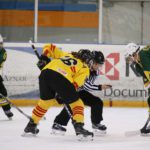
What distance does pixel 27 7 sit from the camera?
8570 mm

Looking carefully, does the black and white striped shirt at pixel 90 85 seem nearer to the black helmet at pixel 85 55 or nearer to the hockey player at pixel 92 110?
the hockey player at pixel 92 110

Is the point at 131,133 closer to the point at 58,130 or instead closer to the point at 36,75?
the point at 58,130

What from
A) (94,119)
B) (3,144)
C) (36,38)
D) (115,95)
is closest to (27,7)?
(36,38)

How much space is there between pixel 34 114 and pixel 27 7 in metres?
4.54

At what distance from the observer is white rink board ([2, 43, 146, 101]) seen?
7.94 metres

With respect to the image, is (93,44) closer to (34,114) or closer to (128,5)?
(128,5)

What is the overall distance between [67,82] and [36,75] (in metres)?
3.92

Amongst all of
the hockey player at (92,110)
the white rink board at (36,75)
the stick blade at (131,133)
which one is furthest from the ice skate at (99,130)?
the white rink board at (36,75)

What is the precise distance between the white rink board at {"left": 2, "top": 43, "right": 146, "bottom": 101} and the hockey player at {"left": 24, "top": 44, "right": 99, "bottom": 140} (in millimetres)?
3632

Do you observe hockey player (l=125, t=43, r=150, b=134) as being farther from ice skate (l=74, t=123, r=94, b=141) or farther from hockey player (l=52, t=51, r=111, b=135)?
ice skate (l=74, t=123, r=94, b=141)

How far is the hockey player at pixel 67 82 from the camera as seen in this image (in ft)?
13.5

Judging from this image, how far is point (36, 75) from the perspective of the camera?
8.02m

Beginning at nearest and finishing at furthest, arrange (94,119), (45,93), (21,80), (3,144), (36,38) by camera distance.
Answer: (3,144) < (45,93) < (94,119) < (21,80) < (36,38)

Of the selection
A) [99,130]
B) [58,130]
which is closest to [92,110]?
[99,130]
